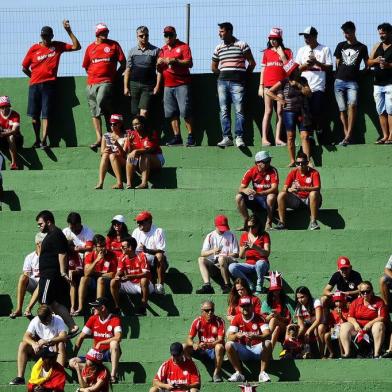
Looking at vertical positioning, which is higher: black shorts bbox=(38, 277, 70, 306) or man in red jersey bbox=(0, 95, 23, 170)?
man in red jersey bbox=(0, 95, 23, 170)

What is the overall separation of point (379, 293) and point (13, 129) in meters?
6.89

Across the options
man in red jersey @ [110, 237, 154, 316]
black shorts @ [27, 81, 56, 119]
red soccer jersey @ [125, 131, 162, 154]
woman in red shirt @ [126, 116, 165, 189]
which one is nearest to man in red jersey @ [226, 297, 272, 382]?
man in red jersey @ [110, 237, 154, 316]

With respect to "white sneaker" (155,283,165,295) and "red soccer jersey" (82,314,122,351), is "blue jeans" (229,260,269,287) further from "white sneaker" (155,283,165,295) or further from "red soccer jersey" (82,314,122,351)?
"red soccer jersey" (82,314,122,351)

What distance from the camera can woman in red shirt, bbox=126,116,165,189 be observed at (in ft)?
72.2

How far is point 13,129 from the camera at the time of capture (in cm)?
2328

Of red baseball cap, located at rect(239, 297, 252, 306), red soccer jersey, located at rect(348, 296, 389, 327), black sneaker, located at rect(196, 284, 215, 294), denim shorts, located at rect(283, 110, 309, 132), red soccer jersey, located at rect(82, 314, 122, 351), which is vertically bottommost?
red soccer jersey, located at rect(82, 314, 122, 351)

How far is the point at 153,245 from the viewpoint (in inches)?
792

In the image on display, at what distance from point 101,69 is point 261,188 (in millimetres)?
4020

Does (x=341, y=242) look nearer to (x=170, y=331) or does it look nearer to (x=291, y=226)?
(x=291, y=226)

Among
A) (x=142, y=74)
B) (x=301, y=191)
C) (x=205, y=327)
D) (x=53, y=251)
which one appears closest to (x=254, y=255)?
Result: (x=205, y=327)

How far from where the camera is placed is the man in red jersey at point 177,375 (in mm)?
17688

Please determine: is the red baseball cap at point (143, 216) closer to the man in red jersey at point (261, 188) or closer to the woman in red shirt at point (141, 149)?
the man in red jersey at point (261, 188)

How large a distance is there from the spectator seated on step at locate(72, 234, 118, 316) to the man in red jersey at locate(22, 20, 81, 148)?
14.7ft

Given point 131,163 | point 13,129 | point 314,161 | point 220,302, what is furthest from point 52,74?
point 220,302
